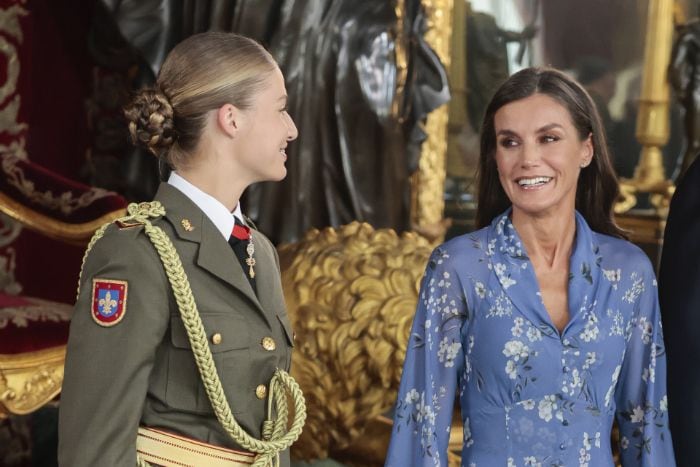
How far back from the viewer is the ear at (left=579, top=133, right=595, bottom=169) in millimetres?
2081

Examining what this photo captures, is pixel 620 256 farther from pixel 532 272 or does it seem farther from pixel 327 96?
pixel 327 96

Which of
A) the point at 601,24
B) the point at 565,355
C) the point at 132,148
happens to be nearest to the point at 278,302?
the point at 565,355

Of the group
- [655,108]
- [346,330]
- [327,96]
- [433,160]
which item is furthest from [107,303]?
[655,108]

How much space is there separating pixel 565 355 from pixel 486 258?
22 cm

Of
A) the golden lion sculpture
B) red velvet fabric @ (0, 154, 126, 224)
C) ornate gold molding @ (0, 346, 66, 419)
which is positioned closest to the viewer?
ornate gold molding @ (0, 346, 66, 419)

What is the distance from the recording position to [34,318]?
311 cm

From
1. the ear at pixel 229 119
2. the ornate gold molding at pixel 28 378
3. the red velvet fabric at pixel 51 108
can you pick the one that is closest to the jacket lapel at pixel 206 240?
the ear at pixel 229 119

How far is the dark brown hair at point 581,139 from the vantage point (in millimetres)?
2049

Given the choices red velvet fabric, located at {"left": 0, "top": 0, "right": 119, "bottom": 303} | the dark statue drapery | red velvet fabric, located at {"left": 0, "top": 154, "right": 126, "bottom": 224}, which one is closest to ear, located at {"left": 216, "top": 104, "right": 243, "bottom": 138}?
red velvet fabric, located at {"left": 0, "top": 154, "right": 126, "bottom": 224}

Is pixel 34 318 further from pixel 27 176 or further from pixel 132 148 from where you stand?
pixel 132 148

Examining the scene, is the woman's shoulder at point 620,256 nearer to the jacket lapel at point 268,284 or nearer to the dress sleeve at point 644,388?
the dress sleeve at point 644,388

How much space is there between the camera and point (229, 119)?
5.59ft

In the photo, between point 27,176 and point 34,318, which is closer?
point 34,318

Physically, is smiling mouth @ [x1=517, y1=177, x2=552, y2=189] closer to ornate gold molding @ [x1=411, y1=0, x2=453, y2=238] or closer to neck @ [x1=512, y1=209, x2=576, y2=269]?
neck @ [x1=512, y1=209, x2=576, y2=269]
